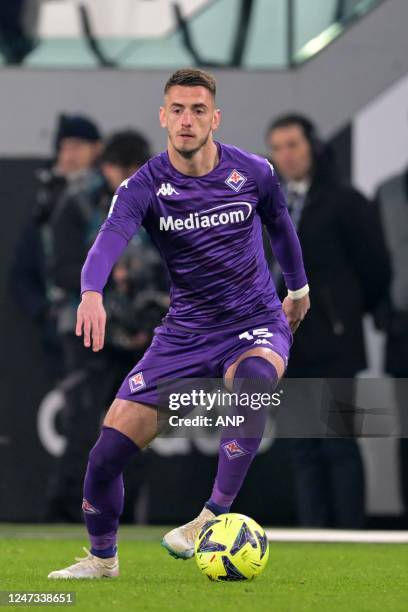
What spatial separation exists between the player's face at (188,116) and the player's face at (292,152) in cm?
375

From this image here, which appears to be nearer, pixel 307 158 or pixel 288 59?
pixel 307 158

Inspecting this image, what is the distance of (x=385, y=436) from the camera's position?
38.2ft

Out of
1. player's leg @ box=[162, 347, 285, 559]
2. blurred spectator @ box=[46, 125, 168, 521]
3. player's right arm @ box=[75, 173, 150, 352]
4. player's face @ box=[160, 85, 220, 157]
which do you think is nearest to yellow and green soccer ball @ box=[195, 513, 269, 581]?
player's leg @ box=[162, 347, 285, 559]

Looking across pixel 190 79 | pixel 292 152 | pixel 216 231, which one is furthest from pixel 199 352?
pixel 292 152

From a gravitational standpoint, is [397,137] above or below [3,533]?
above

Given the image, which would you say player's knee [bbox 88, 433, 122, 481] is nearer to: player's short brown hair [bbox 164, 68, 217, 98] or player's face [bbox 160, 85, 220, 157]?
player's face [bbox 160, 85, 220, 157]

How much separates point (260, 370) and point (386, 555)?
105 inches

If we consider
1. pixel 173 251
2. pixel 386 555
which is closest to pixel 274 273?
pixel 386 555

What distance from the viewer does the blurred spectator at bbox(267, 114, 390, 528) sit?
1044cm

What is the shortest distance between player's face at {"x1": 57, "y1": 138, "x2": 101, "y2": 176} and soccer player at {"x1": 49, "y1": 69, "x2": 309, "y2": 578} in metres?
4.32

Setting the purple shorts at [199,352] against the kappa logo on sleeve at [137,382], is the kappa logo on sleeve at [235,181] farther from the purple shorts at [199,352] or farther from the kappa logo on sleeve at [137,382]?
the kappa logo on sleeve at [137,382]

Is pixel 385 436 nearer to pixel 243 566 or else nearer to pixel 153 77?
pixel 153 77

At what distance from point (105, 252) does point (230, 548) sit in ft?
4.49

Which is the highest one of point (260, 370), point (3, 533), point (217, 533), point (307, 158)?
point (307, 158)
